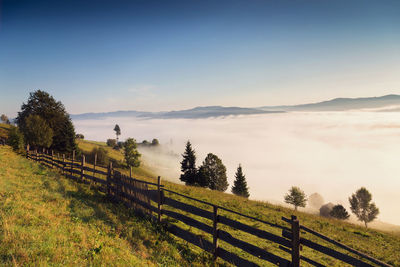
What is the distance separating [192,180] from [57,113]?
37133 mm

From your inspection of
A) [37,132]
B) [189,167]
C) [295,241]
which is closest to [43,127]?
[37,132]

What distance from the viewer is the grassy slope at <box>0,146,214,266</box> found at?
212 inches

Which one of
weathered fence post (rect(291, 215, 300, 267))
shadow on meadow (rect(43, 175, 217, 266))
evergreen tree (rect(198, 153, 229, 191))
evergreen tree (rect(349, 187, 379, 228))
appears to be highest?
weathered fence post (rect(291, 215, 300, 267))

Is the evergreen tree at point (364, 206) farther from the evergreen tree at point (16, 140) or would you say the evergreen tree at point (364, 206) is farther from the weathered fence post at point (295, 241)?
the evergreen tree at point (16, 140)

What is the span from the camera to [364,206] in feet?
266

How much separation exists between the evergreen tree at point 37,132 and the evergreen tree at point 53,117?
317cm

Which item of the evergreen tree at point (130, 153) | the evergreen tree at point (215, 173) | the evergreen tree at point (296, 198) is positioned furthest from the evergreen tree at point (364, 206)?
the evergreen tree at point (130, 153)

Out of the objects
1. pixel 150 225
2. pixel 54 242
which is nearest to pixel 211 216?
pixel 150 225

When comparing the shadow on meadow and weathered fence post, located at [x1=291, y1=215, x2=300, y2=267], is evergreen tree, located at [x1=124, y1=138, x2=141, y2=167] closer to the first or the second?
the shadow on meadow

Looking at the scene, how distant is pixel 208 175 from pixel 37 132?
43.2 m

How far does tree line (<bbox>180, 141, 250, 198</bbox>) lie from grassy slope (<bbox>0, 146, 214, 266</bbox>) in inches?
1859

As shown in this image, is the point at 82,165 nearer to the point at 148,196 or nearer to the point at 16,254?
the point at 148,196

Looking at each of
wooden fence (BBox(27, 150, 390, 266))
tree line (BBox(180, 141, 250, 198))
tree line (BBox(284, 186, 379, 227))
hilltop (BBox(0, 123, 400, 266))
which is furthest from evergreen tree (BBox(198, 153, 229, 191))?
hilltop (BBox(0, 123, 400, 266))

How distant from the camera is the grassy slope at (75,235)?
5.38m
